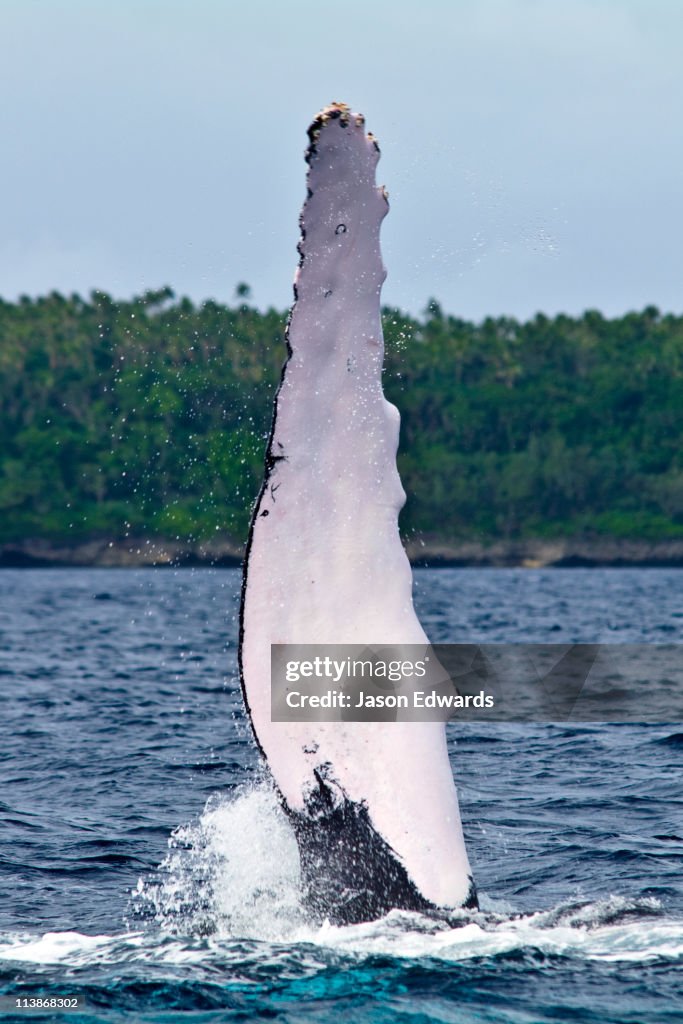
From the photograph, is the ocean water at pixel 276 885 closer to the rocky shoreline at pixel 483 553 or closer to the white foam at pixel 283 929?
the white foam at pixel 283 929

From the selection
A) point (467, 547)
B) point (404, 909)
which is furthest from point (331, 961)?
point (467, 547)

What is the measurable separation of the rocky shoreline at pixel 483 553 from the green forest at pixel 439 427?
94 cm

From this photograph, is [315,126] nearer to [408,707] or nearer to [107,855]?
[408,707]

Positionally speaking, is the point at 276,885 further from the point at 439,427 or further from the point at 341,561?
the point at 439,427

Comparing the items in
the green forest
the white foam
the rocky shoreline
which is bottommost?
the white foam

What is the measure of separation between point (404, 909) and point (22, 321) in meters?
131

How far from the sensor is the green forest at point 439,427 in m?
105

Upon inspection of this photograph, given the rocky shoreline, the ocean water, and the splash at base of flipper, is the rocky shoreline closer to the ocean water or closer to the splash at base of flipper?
the ocean water

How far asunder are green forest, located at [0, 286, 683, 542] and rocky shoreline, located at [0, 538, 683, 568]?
94cm

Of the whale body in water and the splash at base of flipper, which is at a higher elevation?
the whale body in water

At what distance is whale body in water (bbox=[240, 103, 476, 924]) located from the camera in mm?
5309

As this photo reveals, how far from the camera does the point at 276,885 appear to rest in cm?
692

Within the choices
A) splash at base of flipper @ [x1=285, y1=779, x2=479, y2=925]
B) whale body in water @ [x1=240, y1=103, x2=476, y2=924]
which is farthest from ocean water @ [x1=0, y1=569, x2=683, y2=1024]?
whale body in water @ [x1=240, y1=103, x2=476, y2=924]

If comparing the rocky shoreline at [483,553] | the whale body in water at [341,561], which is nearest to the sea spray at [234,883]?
the whale body in water at [341,561]
